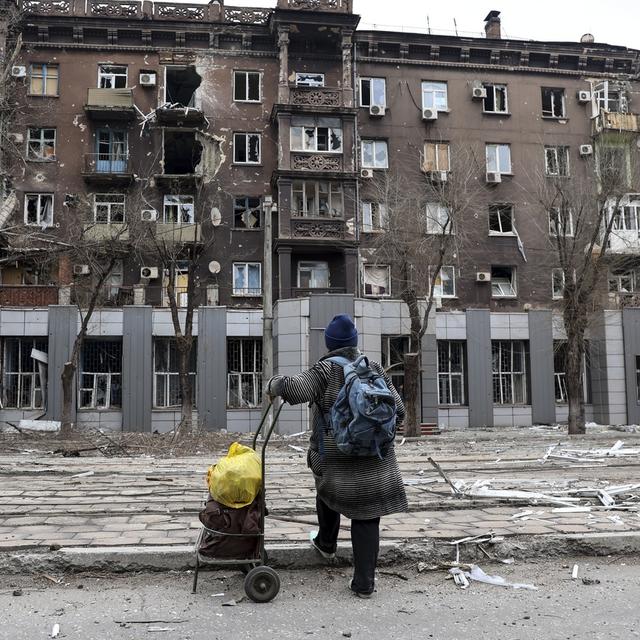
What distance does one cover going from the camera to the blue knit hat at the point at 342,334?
16.7 ft

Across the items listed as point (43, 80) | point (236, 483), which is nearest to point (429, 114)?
point (43, 80)

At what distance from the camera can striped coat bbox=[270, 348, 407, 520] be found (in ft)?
15.2

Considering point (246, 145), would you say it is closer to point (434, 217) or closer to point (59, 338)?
point (434, 217)

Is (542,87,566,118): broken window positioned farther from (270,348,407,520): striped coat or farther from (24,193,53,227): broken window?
(270,348,407,520): striped coat

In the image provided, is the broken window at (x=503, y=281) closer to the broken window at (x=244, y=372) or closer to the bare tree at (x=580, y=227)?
the bare tree at (x=580, y=227)

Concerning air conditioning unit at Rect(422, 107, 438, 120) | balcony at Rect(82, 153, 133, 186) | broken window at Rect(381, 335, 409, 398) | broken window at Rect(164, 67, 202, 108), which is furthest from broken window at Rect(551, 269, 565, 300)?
balcony at Rect(82, 153, 133, 186)

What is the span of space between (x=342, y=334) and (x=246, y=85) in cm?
2546

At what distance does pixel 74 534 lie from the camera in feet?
19.7

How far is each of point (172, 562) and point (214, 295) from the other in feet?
72.5

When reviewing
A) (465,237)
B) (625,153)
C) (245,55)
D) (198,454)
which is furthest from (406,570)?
(245,55)

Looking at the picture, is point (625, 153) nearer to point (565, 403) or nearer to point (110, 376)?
point (565, 403)

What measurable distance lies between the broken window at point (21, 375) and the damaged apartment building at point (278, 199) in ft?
0.26

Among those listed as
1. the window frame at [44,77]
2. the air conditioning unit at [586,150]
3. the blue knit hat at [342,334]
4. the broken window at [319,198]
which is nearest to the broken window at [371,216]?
the broken window at [319,198]

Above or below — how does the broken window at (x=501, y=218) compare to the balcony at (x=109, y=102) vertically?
below
